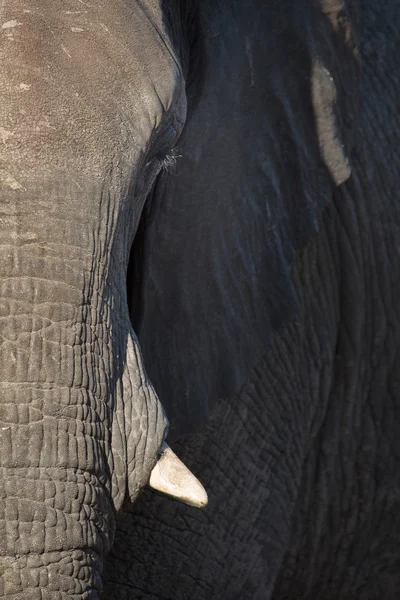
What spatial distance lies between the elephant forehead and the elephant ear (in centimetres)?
28

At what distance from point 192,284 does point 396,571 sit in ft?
3.33

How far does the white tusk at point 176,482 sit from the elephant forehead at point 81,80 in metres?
0.34

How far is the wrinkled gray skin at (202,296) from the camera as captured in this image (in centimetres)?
122

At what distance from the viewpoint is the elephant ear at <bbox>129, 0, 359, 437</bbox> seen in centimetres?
168

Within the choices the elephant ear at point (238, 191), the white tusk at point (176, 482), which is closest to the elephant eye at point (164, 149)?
the elephant ear at point (238, 191)

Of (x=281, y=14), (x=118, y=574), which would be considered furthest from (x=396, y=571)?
(x=281, y=14)

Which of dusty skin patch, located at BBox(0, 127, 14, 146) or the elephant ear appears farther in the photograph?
the elephant ear

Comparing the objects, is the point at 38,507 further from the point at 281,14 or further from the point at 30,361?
the point at 281,14

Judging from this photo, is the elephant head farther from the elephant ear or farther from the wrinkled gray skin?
the elephant ear

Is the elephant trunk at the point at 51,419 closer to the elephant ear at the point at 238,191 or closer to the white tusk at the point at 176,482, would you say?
the white tusk at the point at 176,482

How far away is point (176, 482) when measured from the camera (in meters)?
1.32

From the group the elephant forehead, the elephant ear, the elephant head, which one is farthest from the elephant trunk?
the elephant ear

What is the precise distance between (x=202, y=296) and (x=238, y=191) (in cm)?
17

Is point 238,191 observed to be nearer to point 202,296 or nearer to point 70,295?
point 202,296
